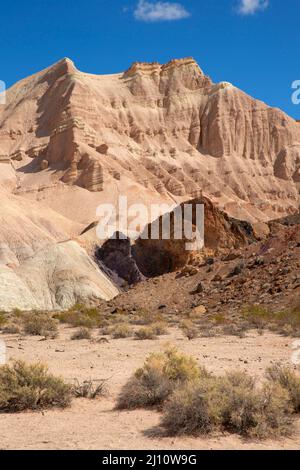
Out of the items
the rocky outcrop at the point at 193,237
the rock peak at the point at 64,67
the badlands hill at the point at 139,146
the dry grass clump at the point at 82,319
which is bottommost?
the dry grass clump at the point at 82,319

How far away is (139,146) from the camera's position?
91.1 m

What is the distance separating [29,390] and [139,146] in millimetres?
85298

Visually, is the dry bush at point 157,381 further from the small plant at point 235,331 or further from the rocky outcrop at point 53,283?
the rocky outcrop at point 53,283

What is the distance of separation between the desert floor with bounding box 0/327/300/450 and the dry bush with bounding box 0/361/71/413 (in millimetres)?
216

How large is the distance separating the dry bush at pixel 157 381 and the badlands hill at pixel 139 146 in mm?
44743

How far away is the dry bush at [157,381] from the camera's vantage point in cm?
771

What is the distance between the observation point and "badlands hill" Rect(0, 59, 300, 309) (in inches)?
2889

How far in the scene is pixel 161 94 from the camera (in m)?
102

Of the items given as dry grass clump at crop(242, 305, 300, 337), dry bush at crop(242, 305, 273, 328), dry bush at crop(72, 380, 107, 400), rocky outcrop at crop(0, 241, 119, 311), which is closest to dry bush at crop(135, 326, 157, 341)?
dry grass clump at crop(242, 305, 300, 337)

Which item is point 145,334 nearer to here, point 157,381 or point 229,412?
point 157,381

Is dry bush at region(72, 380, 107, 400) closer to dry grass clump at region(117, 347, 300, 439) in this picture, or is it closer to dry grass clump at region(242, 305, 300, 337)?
dry grass clump at region(117, 347, 300, 439)

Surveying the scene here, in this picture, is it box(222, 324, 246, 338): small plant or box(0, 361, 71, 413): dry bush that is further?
box(222, 324, 246, 338): small plant

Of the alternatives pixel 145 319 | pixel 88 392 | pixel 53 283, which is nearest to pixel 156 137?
pixel 53 283

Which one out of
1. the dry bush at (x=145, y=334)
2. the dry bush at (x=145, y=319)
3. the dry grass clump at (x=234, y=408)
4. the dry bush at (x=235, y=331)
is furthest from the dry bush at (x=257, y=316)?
the dry grass clump at (x=234, y=408)
